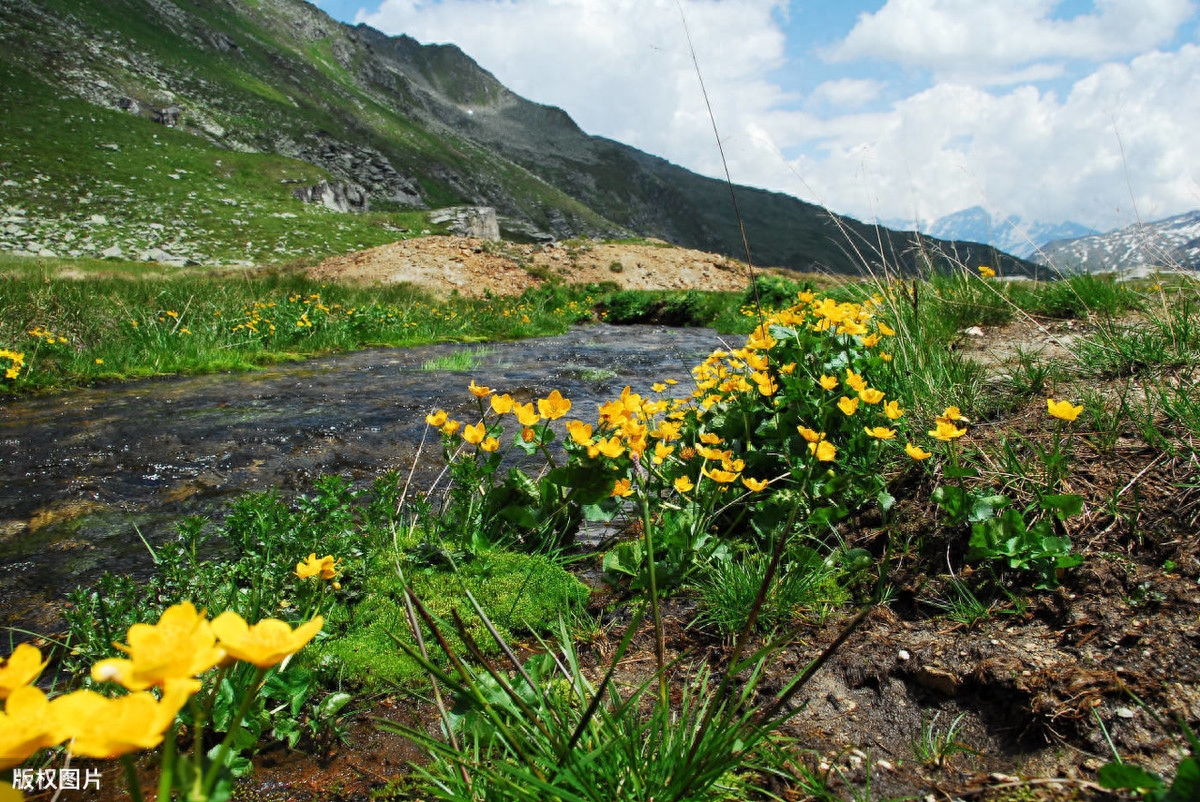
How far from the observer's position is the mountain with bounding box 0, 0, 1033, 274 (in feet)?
90.6

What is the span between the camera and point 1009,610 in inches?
66.7

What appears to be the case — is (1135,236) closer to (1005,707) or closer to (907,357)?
(907,357)

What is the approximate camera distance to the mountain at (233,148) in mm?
27625

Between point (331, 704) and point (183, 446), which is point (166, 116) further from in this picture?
point (331, 704)

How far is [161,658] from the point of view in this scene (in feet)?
1.64

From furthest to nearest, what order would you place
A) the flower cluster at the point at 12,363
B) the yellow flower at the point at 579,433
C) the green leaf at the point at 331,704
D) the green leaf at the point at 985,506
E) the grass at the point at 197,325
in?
the grass at the point at 197,325 → the flower cluster at the point at 12,363 → the yellow flower at the point at 579,433 → the green leaf at the point at 985,506 → the green leaf at the point at 331,704

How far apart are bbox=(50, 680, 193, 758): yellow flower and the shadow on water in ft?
6.80

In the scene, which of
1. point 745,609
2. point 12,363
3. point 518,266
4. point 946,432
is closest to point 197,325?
point 12,363

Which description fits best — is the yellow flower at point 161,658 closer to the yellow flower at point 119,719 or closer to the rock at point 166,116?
the yellow flower at point 119,719

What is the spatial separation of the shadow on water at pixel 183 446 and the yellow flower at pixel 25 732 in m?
2.02

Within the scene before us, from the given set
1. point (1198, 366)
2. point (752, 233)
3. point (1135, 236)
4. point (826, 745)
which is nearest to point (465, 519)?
point (826, 745)

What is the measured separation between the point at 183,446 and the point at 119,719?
4143 mm

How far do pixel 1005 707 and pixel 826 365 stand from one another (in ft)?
5.41

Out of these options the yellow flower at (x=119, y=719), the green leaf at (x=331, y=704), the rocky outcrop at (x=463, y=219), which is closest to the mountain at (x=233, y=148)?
the rocky outcrop at (x=463, y=219)
